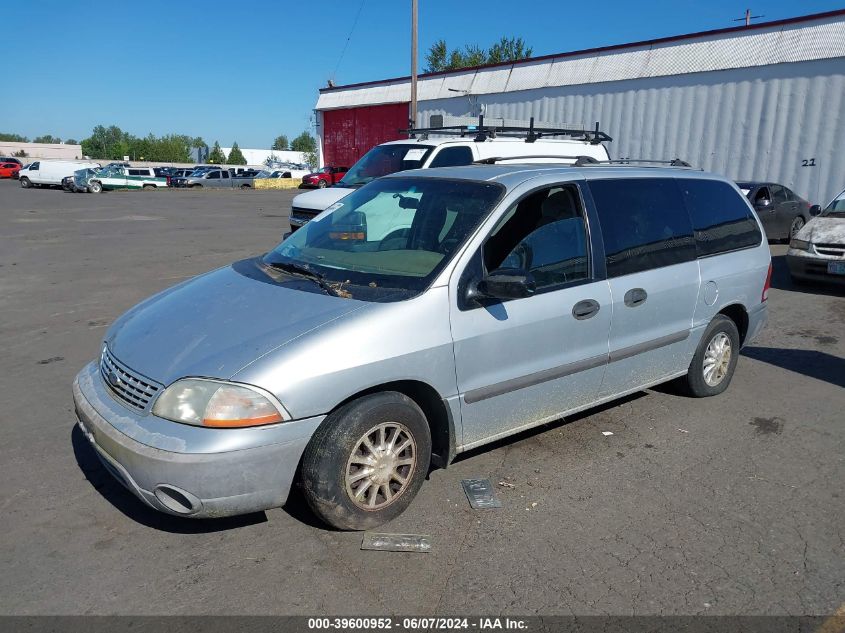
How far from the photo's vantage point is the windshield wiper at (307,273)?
11.4ft

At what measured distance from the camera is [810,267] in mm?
9922

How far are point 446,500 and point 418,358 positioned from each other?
912 mm

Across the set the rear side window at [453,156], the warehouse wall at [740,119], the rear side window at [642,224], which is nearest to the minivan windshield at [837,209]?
the rear side window at [453,156]

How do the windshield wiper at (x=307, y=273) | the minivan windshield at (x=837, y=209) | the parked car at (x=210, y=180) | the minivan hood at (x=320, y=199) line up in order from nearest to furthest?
the windshield wiper at (x=307, y=273), the minivan windshield at (x=837, y=209), the minivan hood at (x=320, y=199), the parked car at (x=210, y=180)

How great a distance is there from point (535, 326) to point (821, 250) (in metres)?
8.17

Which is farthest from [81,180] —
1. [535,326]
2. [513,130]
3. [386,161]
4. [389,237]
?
[535,326]

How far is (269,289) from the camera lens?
11.9 ft

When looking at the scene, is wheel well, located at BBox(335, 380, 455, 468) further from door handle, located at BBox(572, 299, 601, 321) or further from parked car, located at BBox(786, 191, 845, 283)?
parked car, located at BBox(786, 191, 845, 283)

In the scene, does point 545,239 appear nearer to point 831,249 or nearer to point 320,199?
point 320,199

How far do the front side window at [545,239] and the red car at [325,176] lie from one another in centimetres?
3075

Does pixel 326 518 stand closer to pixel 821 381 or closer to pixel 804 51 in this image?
pixel 821 381

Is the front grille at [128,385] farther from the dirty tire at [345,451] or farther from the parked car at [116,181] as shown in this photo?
the parked car at [116,181]

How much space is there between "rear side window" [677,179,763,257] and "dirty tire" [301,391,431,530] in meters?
2.84

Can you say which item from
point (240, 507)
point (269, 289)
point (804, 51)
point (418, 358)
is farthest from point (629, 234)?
point (804, 51)
